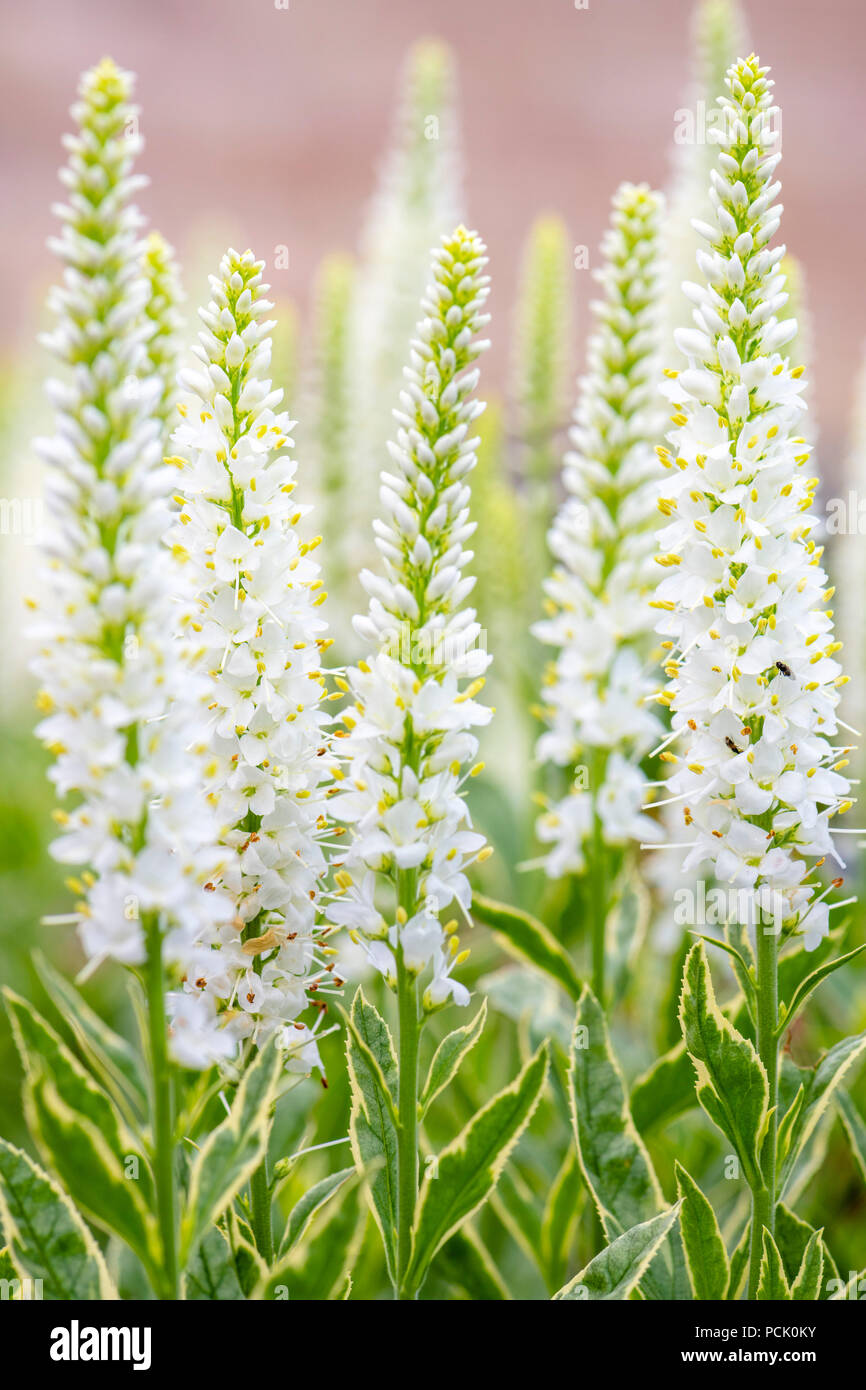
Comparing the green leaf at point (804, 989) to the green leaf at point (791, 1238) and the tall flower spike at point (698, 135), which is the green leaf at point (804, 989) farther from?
the tall flower spike at point (698, 135)

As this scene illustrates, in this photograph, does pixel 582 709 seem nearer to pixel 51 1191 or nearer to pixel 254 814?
pixel 254 814

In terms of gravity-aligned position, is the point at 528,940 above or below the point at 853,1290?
above

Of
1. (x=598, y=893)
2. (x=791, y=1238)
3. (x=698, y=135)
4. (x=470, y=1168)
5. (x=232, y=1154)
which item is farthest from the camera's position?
(x=698, y=135)

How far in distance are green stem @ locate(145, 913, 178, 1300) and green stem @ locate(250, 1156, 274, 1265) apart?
0.31 metres

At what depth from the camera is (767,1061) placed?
1.65 metres

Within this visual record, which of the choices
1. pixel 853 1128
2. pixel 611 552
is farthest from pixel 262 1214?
pixel 611 552

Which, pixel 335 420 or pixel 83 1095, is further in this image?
pixel 335 420

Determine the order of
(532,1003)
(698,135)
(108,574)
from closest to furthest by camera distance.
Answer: (108,574), (532,1003), (698,135)

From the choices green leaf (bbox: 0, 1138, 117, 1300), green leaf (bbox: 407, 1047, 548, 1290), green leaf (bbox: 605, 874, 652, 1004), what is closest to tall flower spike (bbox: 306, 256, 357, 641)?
green leaf (bbox: 605, 874, 652, 1004)

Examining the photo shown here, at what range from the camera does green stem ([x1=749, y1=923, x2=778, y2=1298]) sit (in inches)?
63.7

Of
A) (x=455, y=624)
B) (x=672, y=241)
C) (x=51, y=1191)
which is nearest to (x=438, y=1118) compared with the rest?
(x=51, y=1191)

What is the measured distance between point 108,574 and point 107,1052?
46.2 inches

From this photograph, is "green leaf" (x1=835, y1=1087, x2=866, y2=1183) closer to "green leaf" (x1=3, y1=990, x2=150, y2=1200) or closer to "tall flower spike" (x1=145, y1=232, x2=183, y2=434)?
"green leaf" (x1=3, y1=990, x2=150, y2=1200)

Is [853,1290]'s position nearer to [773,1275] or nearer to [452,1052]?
[773,1275]
